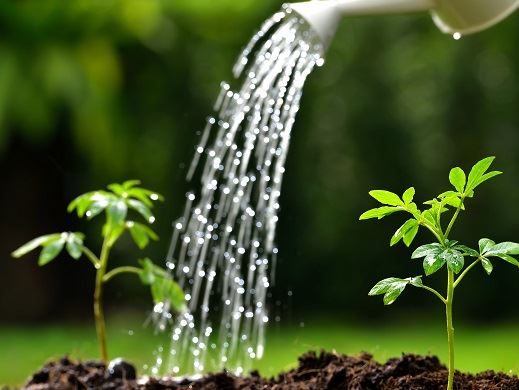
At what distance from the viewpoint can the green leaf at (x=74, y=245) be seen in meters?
1.62

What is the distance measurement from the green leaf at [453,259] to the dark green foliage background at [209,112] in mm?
4463

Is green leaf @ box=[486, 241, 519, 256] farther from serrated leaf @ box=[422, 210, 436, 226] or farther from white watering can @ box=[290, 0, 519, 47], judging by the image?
white watering can @ box=[290, 0, 519, 47]

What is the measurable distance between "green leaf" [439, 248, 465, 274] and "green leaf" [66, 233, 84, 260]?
657 millimetres

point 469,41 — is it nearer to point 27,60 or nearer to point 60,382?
point 27,60

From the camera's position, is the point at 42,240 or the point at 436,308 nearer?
the point at 42,240

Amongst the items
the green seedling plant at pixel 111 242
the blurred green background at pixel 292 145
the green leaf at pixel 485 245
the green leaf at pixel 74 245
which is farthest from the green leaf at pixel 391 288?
the blurred green background at pixel 292 145

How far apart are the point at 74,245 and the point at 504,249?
754 millimetres

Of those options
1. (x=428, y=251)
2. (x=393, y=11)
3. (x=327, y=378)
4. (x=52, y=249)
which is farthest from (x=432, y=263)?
(x=52, y=249)

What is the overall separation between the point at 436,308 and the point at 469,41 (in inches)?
76.9

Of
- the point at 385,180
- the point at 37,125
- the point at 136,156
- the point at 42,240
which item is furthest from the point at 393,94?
the point at 42,240

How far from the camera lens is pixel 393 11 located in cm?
167

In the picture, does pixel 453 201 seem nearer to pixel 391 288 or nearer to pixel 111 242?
pixel 391 288

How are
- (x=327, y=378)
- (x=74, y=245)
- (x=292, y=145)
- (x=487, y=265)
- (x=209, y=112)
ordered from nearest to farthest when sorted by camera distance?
(x=487, y=265), (x=327, y=378), (x=74, y=245), (x=209, y=112), (x=292, y=145)

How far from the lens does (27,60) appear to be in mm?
5973
